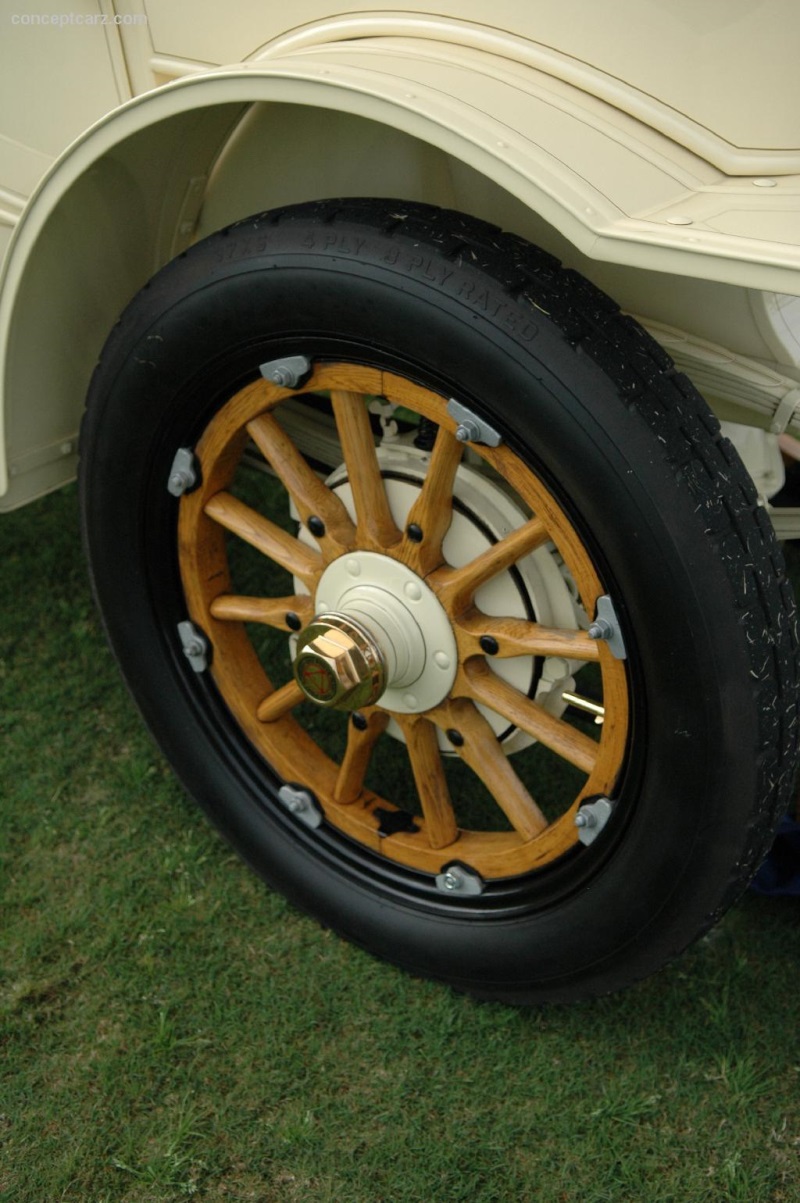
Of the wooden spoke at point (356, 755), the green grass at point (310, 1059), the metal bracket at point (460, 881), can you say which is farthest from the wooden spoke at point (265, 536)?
the green grass at point (310, 1059)

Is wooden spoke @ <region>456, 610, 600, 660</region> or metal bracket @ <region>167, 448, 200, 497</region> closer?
wooden spoke @ <region>456, 610, 600, 660</region>

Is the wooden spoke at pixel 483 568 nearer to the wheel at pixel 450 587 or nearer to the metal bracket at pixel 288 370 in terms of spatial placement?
→ the wheel at pixel 450 587

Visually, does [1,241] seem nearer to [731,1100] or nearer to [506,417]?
[506,417]

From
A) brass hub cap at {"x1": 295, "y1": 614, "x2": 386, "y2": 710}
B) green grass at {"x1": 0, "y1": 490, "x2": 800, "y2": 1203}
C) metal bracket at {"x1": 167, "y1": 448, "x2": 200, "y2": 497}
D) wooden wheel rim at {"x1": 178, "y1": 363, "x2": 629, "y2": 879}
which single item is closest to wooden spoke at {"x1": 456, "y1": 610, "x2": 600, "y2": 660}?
wooden wheel rim at {"x1": 178, "y1": 363, "x2": 629, "y2": 879}

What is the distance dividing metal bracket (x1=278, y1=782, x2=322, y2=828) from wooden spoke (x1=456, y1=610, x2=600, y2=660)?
0.41 meters

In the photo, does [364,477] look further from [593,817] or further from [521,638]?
[593,817]

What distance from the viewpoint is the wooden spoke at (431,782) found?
1672 mm

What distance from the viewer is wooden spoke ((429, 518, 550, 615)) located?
4.65ft

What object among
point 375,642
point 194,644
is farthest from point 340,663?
point 194,644

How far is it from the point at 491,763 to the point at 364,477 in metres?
0.44

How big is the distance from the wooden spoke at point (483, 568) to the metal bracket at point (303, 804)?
0.44m

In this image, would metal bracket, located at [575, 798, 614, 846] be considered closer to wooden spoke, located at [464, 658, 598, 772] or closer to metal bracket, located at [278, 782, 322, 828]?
wooden spoke, located at [464, 658, 598, 772]

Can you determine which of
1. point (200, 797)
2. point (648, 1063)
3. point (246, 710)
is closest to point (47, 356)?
point (246, 710)

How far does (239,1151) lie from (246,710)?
0.62 m
